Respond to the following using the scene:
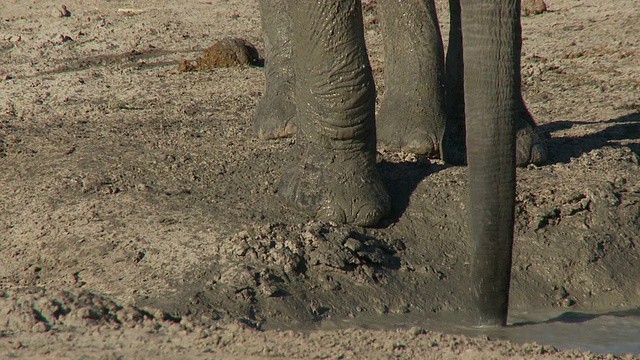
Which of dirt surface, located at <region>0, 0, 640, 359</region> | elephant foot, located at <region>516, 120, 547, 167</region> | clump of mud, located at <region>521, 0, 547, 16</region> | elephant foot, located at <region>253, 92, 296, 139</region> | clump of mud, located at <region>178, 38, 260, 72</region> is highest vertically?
clump of mud, located at <region>521, 0, 547, 16</region>

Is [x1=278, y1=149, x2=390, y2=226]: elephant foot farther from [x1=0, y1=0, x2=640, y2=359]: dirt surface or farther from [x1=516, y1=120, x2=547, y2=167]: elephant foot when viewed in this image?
[x1=516, y1=120, x2=547, y2=167]: elephant foot

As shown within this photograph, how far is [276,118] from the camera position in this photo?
4.45 m

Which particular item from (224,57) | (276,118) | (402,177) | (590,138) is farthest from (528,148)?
(224,57)

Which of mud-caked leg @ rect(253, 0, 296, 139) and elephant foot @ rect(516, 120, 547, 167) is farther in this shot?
mud-caked leg @ rect(253, 0, 296, 139)

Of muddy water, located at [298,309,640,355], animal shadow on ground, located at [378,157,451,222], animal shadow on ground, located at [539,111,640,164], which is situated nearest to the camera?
muddy water, located at [298,309,640,355]

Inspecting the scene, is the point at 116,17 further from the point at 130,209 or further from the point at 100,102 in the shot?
the point at 130,209

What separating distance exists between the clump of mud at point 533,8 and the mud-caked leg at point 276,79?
332 cm

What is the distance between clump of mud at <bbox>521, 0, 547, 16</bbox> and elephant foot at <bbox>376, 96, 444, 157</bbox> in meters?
3.58

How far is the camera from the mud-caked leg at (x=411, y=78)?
4219 millimetres

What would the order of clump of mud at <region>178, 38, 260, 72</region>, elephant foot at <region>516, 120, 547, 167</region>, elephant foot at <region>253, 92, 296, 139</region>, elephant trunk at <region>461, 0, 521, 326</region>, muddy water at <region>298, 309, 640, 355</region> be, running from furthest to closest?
1. clump of mud at <region>178, 38, 260, 72</region>
2. elephant foot at <region>253, 92, 296, 139</region>
3. elephant foot at <region>516, 120, 547, 167</region>
4. muddy water at <region>298, 309, 640, 355</region>
5. elephant trunk at <region>461, 0, 521, 326</region>

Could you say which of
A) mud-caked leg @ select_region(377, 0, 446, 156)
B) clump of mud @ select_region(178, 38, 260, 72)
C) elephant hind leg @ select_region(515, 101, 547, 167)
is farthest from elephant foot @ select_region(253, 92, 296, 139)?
clump of mud @ select_region(178, 38, 260, 72)

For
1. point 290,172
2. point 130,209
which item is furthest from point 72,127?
point 290,172

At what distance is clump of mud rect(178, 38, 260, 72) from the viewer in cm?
619

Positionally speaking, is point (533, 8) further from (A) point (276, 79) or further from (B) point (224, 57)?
(A) point (276, 79)
